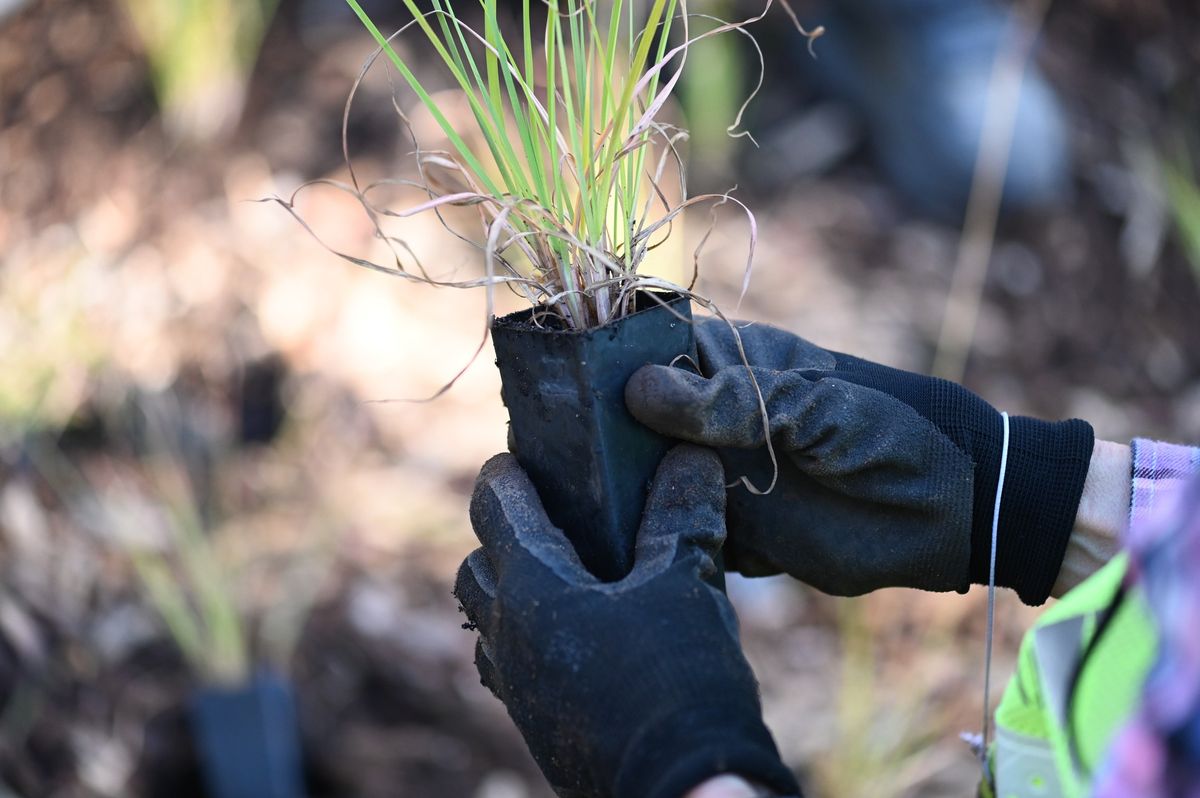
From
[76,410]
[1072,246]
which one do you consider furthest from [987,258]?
[76,410]

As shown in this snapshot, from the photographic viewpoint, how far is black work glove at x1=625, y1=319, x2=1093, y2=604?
36.7 inches

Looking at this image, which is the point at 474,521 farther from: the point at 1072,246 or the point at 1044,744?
the point at 1072,246

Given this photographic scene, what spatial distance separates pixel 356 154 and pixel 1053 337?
2.21m

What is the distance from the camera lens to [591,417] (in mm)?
875

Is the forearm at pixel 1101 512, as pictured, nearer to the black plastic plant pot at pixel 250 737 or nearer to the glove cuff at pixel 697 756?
the glove cuff at pixel 697 756

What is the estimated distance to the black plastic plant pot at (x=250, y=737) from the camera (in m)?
1.81

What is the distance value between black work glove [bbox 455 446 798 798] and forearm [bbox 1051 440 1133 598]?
38cm

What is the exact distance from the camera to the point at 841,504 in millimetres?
995

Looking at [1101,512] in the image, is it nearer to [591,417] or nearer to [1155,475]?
[1155,475]

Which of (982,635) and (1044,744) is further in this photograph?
(982,635)

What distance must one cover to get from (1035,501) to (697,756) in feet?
1.63

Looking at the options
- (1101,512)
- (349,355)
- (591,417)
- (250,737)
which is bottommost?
(250,737)

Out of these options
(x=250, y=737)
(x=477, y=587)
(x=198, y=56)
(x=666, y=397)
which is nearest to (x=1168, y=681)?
(x=666, y=397)

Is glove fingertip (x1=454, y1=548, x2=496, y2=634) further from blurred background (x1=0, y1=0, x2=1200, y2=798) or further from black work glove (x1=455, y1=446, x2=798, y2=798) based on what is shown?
blurred background (x1=0, y1=0, x2=1200, y2=798)
